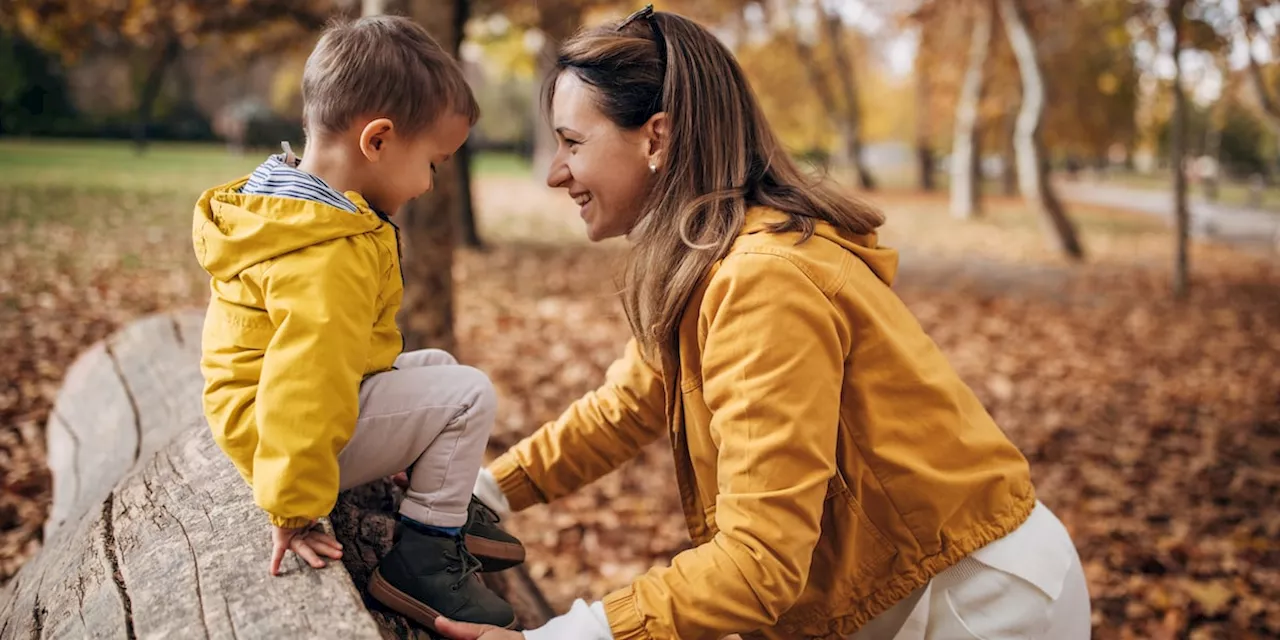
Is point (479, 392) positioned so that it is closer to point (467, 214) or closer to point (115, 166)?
point (467, 214)

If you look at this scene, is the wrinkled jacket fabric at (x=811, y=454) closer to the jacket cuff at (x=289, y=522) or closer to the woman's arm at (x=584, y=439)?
the woman's arm at (x=584, y=439)

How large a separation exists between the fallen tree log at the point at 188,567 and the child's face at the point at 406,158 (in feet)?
2.29

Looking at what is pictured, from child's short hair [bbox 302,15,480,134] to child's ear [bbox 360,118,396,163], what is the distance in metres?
0.03

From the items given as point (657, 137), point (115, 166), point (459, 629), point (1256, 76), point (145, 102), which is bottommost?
point (115, 166)

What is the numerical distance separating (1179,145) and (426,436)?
11.3 m

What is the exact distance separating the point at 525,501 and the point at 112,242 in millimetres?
9012

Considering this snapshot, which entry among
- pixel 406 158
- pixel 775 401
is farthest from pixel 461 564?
pixel 406 158

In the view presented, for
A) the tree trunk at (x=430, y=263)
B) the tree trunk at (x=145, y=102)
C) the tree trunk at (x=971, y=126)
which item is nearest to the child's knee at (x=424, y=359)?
the tree trunk at (x=430, y=263)

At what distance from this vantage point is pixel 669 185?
6.08 ft

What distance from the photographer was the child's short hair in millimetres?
1777

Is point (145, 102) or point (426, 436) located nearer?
point (426, 436)

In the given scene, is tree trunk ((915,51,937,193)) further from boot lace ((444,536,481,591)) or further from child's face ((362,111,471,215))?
boot lace ((444,536,481,591))

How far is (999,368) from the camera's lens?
7.51 meters

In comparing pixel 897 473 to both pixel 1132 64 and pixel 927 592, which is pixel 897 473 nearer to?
pixel 927 592
